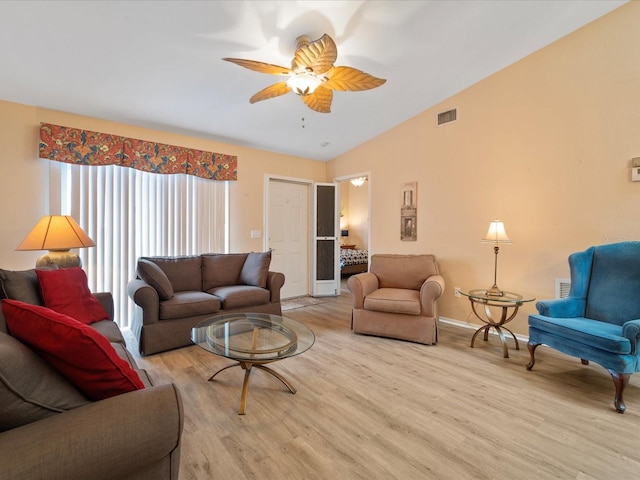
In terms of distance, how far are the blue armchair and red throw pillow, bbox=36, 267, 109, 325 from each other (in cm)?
346

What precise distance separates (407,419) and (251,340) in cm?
117

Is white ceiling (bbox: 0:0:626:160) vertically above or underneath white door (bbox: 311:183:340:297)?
above

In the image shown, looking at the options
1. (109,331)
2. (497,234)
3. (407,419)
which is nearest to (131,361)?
(109,331)

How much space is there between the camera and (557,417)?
1.92 meters

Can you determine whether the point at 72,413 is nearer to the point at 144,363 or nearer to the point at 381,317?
the point at 144,363

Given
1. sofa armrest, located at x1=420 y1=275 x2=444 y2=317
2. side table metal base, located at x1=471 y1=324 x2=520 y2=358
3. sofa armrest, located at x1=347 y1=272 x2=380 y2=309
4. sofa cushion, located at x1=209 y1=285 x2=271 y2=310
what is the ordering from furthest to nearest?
sofa armrest, located at x1=347 y1=272 x2=380 y2=309
sofa cushion, located at x1=209 y1=285 x2=271 y2=310
sofa armrest, located at x1=420 y1=275 x2=444 y2=317
side table metal base, located at x1=471 y1=324 x2=520 y2=358

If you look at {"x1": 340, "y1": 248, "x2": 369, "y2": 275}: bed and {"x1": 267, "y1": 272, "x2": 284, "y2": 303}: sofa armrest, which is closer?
{"x1": 267, "y1": 272, "x2": 284, "y2": 303}: sofa armrest

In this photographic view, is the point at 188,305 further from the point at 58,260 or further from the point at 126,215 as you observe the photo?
the point at 126,215

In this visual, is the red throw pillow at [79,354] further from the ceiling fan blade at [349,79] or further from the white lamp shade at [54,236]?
the ceiling fan blade at [349,79]

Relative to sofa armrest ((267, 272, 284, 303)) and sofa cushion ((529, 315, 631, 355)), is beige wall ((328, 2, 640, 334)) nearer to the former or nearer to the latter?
sofa cushion ((529, 315, 631, 355))

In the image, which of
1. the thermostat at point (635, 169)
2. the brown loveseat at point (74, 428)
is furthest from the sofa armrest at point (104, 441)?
the thermostat at point (635, 169)

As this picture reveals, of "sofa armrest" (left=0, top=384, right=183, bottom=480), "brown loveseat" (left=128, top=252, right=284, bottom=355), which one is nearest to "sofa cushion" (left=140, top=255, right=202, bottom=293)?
"brown loveseat" (left=128, top=252, right=284, bottom=355)

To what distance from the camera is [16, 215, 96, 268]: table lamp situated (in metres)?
2.56

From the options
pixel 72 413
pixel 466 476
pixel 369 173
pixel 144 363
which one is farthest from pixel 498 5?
pixel 144 363
